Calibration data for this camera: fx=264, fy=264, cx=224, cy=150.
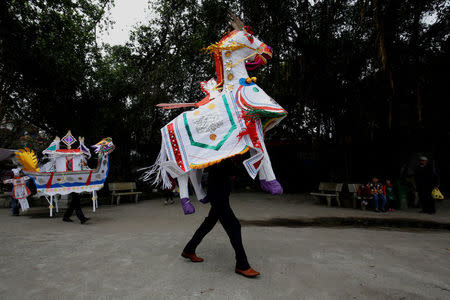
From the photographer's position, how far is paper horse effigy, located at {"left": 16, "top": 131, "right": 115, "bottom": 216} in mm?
7172

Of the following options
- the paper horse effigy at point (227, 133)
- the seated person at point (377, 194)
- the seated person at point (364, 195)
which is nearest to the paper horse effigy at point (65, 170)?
the paper horse effigy at point (227, 133)

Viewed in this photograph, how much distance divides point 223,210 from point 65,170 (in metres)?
6.77

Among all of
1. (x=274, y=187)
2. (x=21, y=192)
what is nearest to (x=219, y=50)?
(x=274, y=187)

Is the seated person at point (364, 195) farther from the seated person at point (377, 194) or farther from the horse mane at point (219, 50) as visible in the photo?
the horse mane at point (219, 50)

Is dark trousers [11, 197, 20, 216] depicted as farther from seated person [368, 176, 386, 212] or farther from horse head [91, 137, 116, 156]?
seated person [368, 176, 386, 212]

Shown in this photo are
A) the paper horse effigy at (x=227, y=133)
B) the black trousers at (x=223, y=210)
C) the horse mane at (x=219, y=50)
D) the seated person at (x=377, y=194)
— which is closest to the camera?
the black trousers at (x=223, y=210)

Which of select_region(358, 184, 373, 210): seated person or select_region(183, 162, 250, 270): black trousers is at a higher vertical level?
select_region(183, 162, 250, 270): black trousers

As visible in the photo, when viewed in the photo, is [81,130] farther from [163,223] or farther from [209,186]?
[209,186]

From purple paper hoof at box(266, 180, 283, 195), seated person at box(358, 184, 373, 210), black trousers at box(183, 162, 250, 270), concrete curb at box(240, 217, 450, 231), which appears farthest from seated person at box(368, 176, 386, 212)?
black trousers at box(183, 162, 250, 270)

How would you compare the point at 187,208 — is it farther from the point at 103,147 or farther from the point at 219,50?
the point at 103,147

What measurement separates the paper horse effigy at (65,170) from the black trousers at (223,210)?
17.9ft

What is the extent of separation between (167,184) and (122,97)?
34.1 feet

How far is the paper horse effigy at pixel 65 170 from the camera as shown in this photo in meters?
7.17

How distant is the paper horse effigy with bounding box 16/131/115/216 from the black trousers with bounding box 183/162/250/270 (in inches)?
215
